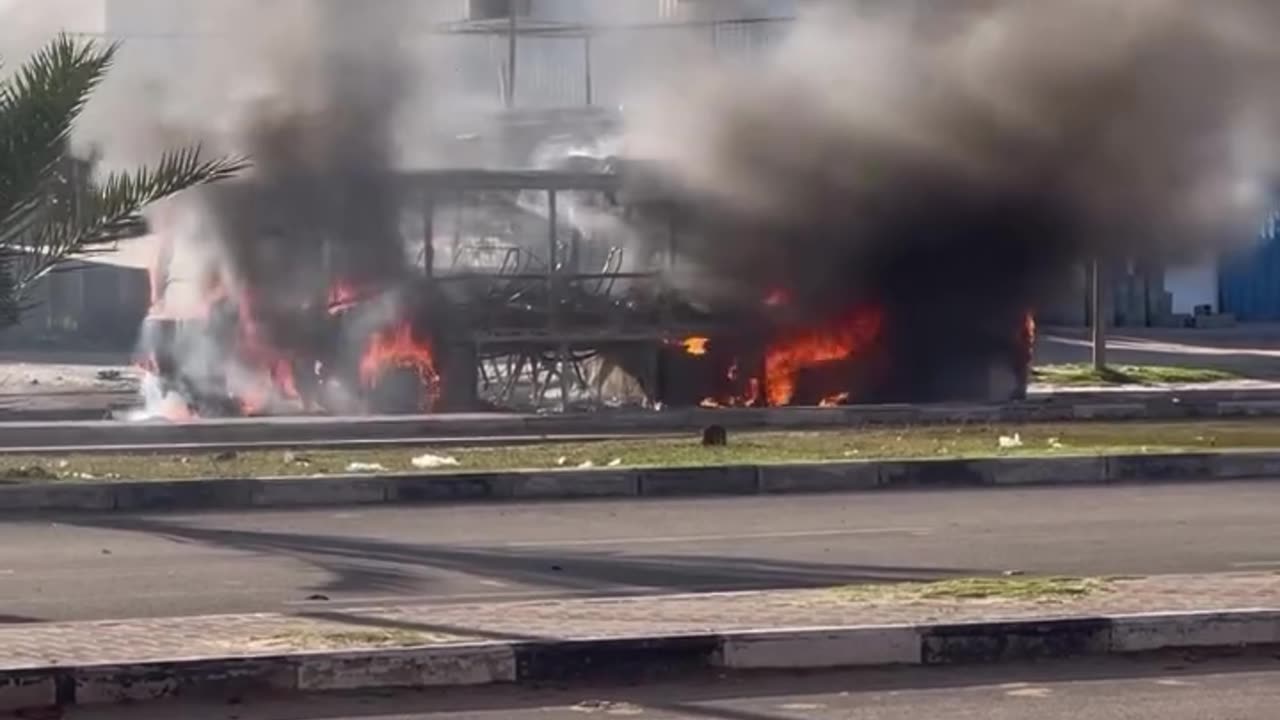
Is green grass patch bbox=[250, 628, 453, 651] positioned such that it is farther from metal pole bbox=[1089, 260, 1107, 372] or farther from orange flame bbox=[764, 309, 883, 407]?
metal pole bbox=[1089, 260, 1107, 372]

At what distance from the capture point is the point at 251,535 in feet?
39.2

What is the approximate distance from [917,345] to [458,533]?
10.7 meters

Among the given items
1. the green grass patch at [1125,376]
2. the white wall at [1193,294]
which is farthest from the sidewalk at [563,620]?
the white wall at [1193,294]

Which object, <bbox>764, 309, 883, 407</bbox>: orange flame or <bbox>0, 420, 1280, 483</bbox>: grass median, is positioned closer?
<bbox>0, 420, 1280, 483</bbox>: grass median

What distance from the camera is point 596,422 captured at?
1931 cm

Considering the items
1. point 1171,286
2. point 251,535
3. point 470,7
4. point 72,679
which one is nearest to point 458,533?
point 251,535

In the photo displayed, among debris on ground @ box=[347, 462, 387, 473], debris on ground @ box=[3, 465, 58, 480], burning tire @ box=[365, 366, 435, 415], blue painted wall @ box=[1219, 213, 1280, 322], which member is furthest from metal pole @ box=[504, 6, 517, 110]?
blue painted wall @ box=[1219, 213, 1280, 322]

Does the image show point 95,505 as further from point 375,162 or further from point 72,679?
point 375,162

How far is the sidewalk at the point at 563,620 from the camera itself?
729 cm

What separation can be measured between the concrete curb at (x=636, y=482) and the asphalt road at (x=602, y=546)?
1.33 feet

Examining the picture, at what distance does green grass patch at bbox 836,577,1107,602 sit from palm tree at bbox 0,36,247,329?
17.4 ft

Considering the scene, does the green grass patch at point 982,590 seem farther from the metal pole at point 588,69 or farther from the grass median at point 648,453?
the metal pole at point 588,69

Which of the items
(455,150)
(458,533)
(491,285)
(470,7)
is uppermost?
(470,7)

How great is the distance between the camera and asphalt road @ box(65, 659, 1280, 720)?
21.9ft
